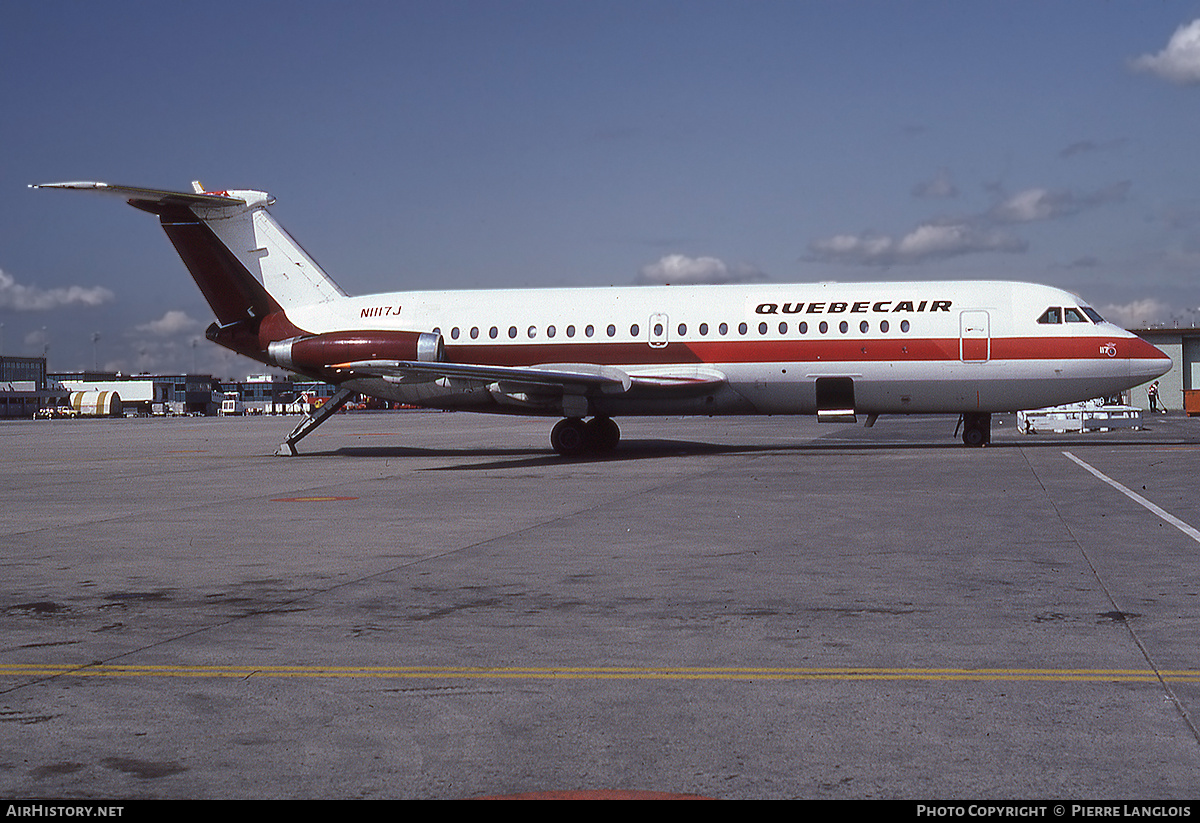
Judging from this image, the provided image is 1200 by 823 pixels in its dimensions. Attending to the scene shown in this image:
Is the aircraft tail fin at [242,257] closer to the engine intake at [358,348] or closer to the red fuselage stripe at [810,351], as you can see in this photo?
the engine intake at [358,348]

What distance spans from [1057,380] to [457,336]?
1525 cm

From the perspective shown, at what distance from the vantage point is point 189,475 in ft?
79.7

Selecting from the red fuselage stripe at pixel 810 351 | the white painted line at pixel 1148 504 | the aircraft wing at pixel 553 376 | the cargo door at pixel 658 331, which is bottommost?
the white painted line at pixel 1148 504

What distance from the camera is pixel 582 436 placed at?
28.8m

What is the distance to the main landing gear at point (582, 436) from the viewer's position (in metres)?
28.7

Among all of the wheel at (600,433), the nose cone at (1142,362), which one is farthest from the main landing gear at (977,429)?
the wheel at (600,433)

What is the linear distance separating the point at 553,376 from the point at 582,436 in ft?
9.88

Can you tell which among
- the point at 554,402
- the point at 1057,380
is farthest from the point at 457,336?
the point at 1057,380

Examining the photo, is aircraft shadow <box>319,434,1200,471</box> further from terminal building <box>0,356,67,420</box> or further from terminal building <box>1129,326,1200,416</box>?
terminal building <box>0,356,67,420</box>

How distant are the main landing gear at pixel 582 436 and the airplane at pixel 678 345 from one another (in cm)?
4

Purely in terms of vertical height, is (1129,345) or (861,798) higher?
(1129,345)

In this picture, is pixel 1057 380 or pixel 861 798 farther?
pixel 1057 380

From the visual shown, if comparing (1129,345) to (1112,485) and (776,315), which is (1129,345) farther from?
(1112,485)

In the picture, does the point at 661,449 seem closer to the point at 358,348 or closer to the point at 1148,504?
the point at 358,348
